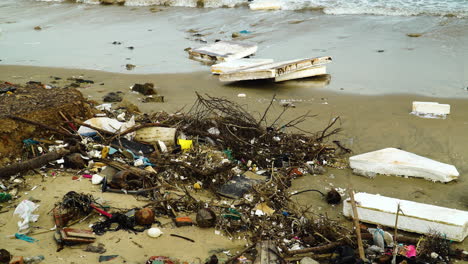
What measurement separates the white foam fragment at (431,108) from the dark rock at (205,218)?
12.7ft

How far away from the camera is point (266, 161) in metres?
4.63

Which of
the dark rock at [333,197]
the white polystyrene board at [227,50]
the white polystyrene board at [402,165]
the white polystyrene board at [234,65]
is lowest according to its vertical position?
the dark rock at [333,197]

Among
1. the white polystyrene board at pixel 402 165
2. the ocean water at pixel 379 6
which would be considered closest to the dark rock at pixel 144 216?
the white polystyrene board at pixel 402 165

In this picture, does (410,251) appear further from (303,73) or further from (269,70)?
(303,73)

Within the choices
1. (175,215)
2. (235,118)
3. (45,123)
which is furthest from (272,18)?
(175,215)

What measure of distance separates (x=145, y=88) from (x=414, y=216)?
486 cm

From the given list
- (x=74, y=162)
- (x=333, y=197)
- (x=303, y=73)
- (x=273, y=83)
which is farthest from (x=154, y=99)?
(x=333, y=197)

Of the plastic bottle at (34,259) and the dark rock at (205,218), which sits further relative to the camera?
the dark rock at (205,218)

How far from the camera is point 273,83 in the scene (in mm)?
7684

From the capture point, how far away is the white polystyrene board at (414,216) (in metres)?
3.35

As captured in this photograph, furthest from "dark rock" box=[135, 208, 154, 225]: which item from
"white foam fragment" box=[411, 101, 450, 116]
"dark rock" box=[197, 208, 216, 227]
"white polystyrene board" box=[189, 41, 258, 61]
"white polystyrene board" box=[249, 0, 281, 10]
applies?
"white polystyrene board" box=[249, 0, 281, 10]

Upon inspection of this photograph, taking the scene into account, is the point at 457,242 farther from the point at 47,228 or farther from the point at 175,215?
the point at 47,228

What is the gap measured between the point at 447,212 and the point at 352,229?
0.76 metres

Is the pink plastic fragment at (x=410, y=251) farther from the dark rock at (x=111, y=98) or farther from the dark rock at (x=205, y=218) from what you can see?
the dark rock at (x=111, y=98)
